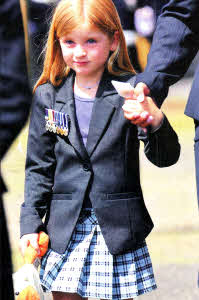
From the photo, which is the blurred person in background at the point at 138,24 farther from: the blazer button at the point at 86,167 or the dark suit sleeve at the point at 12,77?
the dark suit sleeve at the point at 12,77

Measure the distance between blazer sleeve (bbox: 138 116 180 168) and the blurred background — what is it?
370 mm

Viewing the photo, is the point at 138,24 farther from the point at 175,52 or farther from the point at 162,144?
the point at 162,144

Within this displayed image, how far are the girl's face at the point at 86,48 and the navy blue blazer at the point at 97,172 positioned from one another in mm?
78

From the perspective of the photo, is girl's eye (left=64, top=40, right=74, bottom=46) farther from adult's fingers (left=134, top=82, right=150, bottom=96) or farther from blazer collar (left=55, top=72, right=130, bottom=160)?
adult's fingers (left=134, top=82, right=150, bottom=96)

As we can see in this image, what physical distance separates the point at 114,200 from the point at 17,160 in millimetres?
444

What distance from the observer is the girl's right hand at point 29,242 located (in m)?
2.86

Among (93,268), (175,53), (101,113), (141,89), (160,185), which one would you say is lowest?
(160,185)

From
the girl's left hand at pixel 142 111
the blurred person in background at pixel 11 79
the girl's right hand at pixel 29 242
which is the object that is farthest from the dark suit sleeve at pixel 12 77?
the girl's right hand at pixel 29 242

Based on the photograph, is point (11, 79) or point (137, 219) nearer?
point (11, 79)

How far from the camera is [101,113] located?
2.82m

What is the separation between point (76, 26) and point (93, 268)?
0.91 m

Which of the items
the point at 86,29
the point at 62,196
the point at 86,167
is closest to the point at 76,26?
the point at 86,29

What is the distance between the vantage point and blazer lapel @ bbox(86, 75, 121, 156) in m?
2.81

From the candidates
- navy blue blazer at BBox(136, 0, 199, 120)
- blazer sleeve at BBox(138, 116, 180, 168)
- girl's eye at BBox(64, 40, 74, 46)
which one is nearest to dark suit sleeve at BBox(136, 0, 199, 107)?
navy blue blazer at BBox(136, 0, 199, 120)
